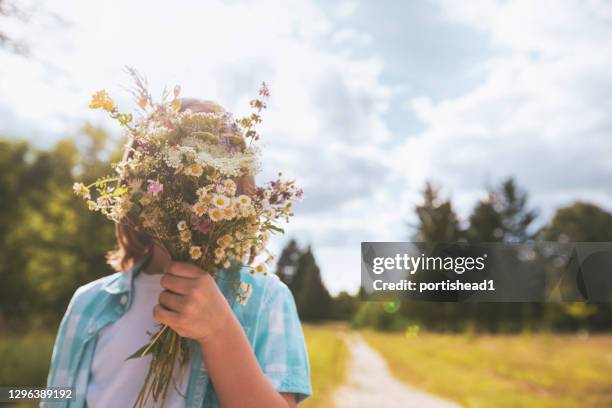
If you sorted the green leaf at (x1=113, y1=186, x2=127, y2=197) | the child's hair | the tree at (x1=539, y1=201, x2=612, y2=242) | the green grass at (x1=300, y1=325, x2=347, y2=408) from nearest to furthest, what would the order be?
the green leaf at (x1=113, y1=186, x2=127, y2=197), the child's hair, the green grass at (x1=300, y1=325, x2=347, y2=408), the tree at (x1=539, y1=201, x2=612, y2=242)

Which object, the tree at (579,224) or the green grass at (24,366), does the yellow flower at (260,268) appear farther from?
the tree at (579,224)

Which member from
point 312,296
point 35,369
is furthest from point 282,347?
point 312,296

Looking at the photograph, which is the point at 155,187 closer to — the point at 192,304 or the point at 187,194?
the point at 187,194

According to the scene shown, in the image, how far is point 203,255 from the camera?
1.79 m

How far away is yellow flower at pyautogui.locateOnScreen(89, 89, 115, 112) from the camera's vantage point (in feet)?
6.22

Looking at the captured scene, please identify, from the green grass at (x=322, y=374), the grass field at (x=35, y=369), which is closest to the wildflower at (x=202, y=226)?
the green grass at (x=322, y=374)

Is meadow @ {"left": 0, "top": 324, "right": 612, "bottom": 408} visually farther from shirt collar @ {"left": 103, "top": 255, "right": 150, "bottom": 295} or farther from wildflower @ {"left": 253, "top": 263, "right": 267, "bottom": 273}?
wildflower @ {"left": 253, "top": 263, "right": 267, "bottom": 273}

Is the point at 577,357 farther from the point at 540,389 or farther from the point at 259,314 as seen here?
the point at 259,314

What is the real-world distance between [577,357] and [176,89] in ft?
66.6

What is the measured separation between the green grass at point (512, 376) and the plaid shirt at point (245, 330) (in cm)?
952

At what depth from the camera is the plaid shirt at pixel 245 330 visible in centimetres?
192

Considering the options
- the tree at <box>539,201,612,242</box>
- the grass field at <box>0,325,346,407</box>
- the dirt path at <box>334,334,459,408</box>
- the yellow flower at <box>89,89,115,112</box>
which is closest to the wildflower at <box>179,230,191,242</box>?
the yellow flower at <box>89,89,115,112</box>

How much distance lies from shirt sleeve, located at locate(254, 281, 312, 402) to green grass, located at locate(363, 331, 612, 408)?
9.49 metres

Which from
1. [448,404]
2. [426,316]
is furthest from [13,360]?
[426,316]
